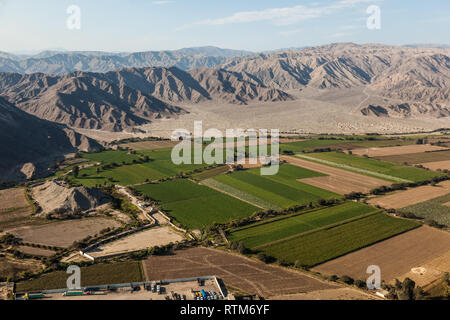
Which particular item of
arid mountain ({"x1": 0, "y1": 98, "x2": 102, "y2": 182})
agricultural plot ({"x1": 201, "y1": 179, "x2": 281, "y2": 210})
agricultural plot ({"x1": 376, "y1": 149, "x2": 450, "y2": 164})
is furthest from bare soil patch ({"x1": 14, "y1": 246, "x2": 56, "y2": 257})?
agricultural plot ({"x1": 376, "y1": 149, "x2": 450, "y2": 164})

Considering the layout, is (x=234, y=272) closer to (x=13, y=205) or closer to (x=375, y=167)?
(x=13, y=205)

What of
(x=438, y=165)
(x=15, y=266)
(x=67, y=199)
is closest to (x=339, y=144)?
(x=438, y=165)

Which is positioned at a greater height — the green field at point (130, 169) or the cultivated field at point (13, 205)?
the green field at point (130, 169)

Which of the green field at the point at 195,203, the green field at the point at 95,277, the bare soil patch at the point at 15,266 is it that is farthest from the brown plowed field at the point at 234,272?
the bare soil patch at the point at 15,266

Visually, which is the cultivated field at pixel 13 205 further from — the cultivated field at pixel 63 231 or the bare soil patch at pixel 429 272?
the bare soil patch at pixel 429 272

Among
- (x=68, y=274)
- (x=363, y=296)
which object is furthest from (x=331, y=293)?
(x=68, y=274)

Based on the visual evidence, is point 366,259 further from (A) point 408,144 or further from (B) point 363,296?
(A) point 408,144
